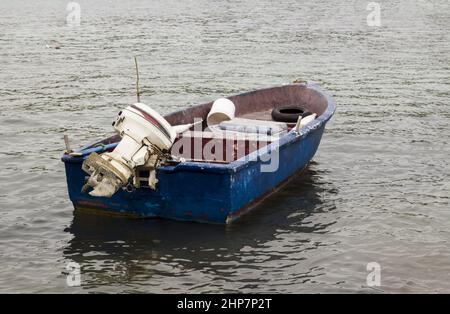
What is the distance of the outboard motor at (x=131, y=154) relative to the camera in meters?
11.0

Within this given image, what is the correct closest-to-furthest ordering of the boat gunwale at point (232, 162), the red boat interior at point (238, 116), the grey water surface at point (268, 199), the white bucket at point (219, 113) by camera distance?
1. the grey water surface at point (268, 199)
2. the boat gunwale at point (232, 162)
3. the red boat interior at point (238, 116)
4. the white bucket at point (219, 113)

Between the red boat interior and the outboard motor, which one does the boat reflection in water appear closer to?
the outboard motor

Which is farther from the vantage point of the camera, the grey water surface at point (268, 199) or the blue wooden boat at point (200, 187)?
the blue wooden boat at point (200, 187)

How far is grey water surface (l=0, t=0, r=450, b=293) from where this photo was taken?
1075cm

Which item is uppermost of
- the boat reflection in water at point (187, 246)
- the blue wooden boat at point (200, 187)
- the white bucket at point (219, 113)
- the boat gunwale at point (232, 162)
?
the white bucket at point (219, 113)

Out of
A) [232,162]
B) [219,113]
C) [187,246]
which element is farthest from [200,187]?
[219,113]

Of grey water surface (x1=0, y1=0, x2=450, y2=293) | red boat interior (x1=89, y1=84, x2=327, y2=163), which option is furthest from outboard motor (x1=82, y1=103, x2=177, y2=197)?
red boat interior (x1=89, y1=84, x2=327, y2=163)

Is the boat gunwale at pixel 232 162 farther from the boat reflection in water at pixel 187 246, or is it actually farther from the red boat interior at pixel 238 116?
the boat reflection in water at pixel 187 246

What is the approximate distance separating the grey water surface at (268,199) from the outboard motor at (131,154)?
1154mm

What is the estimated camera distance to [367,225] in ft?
41.1

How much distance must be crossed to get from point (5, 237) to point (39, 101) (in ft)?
37.0

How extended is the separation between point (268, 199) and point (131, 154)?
341cm

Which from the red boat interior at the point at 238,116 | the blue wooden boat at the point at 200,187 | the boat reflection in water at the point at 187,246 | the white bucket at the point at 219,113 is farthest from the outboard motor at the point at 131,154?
the white bucket at the point at 219,113
